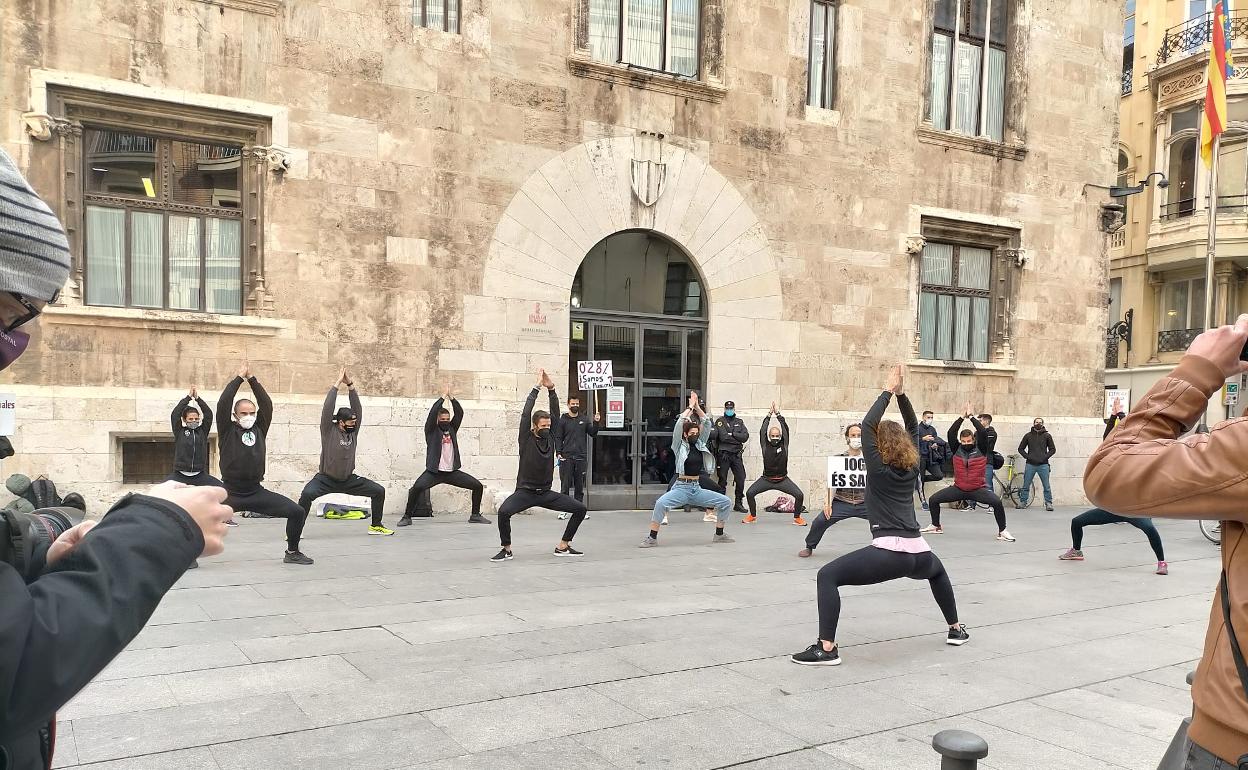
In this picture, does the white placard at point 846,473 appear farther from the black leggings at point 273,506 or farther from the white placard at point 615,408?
the black leggings at point 273,506

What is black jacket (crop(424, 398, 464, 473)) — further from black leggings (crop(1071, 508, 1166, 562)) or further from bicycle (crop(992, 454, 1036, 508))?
bicycle (crop(992, 454, 1036, 508))

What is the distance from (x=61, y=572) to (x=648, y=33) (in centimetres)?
1565

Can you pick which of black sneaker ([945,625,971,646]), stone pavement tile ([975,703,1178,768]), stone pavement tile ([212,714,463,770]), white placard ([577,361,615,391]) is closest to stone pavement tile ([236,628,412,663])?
stone pavement tile ([212,714,463,770])

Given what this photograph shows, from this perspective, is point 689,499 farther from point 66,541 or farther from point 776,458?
point 66,541

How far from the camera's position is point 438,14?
13.9 m

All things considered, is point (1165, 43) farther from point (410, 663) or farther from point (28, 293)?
point (28, 293)

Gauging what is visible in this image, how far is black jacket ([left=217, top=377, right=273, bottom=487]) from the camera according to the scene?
1004cm

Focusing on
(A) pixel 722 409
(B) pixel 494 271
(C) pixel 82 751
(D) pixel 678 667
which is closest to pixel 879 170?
(A) pixel 722 409

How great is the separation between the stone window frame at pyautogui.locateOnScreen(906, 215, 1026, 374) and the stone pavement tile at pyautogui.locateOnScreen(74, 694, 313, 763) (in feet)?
50.8

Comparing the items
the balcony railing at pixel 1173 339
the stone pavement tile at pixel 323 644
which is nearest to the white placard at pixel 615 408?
the stone pavement tile at pixel 323 644

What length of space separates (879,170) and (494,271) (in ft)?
26.5

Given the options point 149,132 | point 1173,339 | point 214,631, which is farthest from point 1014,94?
point 214,631

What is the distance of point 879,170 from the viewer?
690 inches

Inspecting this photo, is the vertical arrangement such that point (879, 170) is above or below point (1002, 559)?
above
